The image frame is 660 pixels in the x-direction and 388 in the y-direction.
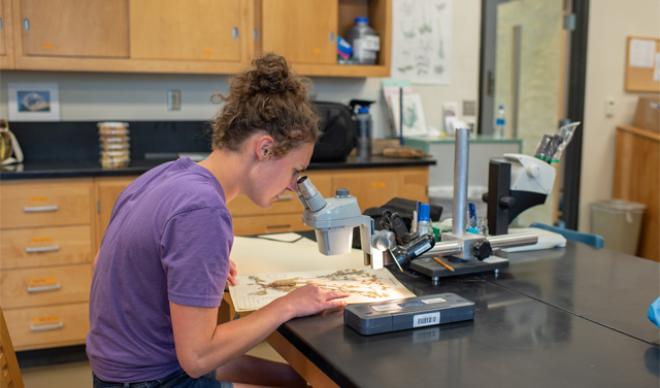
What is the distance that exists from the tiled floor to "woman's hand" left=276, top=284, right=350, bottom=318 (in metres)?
1.48

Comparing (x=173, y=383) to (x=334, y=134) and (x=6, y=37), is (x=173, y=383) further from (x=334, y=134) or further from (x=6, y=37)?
(x=6, y=37)

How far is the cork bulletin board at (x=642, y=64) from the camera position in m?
4.88

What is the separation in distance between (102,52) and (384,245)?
230 centimetres

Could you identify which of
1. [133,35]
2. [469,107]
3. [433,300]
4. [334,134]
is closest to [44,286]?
[133,35]

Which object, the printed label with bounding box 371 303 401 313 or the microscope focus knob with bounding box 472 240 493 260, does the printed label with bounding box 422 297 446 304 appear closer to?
the printed label with bounding box 371 303 401 313

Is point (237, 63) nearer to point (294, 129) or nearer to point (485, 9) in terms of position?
point (485, 9)

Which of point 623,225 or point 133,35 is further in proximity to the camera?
point 623,225

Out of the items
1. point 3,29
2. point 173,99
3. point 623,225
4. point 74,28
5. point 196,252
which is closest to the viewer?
point 196,252

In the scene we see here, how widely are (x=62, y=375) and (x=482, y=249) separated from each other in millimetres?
2160

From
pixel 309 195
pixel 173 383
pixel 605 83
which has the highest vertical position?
pixel 605 83

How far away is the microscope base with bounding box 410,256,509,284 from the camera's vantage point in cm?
160

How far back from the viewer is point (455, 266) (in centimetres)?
163

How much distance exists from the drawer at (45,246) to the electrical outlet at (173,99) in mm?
960

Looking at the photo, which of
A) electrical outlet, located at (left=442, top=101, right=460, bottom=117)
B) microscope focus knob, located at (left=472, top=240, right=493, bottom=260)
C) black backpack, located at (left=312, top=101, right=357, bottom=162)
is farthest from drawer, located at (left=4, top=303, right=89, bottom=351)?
electrical outlet, located at (left=442, top=101, right=460, bottom=117)
